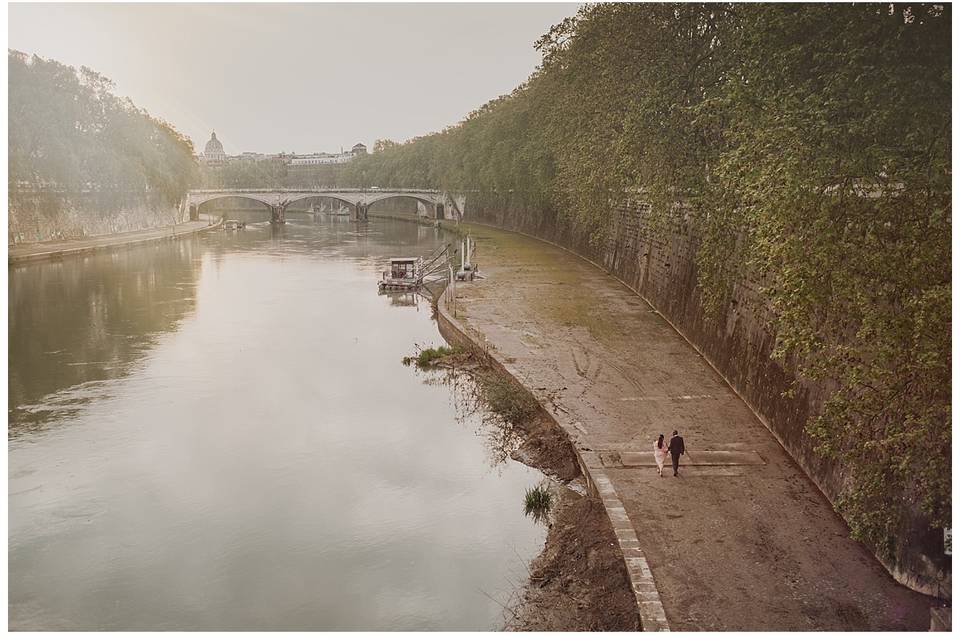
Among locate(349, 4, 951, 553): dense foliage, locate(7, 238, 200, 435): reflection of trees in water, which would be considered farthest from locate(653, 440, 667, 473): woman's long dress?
locate(7, 238, 200, 435): reflection of trees in water

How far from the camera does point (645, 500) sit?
460 inches

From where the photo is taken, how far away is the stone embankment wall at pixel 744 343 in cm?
933

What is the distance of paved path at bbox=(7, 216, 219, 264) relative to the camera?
4222 centimetres

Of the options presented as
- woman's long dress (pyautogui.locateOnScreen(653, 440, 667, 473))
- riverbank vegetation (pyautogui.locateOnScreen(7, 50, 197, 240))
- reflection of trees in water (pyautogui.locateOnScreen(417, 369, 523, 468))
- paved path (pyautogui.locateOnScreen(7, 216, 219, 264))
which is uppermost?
riverbank vegetation (pyautogui.locateOnScreen(7, 50, 197, 240))

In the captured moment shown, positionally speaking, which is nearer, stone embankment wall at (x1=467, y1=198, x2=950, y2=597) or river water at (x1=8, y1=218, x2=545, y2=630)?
stone embankment wall at (x1=467, y1=198, x2=950, y2=597)

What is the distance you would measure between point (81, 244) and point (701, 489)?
45.0 metres

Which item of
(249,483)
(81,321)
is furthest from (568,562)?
(81,321)

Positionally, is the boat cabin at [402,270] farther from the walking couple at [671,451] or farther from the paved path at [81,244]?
the walking couple at [671,451]

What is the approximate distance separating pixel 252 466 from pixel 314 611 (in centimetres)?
501

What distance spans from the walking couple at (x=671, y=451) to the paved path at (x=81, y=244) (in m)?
31.0

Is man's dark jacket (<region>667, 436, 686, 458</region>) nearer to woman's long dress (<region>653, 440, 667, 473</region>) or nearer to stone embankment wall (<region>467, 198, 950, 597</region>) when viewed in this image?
woman's long dress (<region>653, 440, 667, 473</region>)

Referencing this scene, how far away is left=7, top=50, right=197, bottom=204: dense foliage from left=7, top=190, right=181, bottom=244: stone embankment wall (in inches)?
27.2

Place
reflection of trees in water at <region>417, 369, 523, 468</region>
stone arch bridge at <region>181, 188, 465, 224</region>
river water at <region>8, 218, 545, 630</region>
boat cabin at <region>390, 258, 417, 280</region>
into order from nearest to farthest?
river water at <region>8, 218, 545, 630</region> → reflection of trees in water at <region>417, 369, 523, 468</region> → boat cabin at <region>390, 258, 417, 280</region> → stone arch bridge at <region>181, 188, 465, 224</region>

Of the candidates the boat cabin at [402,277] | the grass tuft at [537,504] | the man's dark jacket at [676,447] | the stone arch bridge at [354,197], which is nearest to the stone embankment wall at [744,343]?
the man's dark jacket at [676,447]
